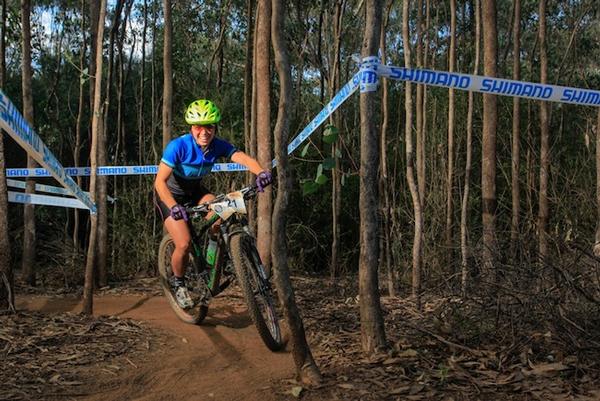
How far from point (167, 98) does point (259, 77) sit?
1.50m

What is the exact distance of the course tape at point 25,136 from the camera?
176 inches

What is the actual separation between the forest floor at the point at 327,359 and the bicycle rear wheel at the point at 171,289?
0.85ft

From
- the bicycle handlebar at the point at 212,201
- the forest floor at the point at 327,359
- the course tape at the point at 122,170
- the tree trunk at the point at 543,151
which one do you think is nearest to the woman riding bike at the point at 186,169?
the bicycle handlebar at the point at 212,201

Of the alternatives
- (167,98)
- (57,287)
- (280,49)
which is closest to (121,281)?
(57,287)

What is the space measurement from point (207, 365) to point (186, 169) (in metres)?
1.82

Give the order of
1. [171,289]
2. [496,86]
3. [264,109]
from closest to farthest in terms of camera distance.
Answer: [496,86] → [171,289] → [264,109]

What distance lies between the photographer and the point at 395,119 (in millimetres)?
15281

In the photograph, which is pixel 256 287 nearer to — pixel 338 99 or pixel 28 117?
pixel 338 99

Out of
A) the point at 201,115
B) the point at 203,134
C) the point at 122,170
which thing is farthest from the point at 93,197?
the point at 122,170

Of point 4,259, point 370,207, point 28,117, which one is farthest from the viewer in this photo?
point 28,117

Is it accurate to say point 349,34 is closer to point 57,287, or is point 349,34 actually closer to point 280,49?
point 57,287

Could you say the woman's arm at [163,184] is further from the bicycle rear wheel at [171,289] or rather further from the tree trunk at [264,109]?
the tree trunk at [264,109]

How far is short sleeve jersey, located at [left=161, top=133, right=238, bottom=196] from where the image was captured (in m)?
5.26

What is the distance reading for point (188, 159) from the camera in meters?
5.34
